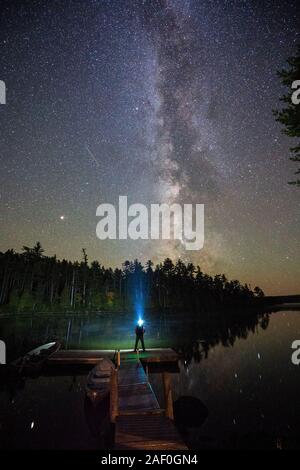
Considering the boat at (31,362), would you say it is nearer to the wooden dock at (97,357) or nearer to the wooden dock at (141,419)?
the wooden dock at (97,357)

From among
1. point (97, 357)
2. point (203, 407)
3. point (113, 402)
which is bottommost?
point (203, 407)

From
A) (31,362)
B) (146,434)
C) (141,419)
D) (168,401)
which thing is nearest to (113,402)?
(141,419)

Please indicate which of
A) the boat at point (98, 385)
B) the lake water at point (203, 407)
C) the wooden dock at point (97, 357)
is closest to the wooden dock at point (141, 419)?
the boat at point (98, 385)

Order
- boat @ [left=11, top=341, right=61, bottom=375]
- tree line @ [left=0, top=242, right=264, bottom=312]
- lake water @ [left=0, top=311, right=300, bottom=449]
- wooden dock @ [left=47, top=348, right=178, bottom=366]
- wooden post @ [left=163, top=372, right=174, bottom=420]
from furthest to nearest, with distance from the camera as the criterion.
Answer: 1. tree line @ [left=0, top=242, right=264, bottom=312]
2. wooden dock @ [left=47, top=348, right=178, bottom=366]
3. boat @ [left=11, top=341, right=61, bottom=375]
4. lake water @ [left=0, top=311, right=300, bottom=449]
5. wooden post @ [left=163, top=372, right=174, bottom=420]

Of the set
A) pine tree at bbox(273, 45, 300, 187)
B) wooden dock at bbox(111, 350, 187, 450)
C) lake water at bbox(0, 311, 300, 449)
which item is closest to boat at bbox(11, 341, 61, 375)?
lake water at bbox(0, 311, 300, 449)

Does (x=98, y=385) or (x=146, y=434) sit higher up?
(x=146, y=434)

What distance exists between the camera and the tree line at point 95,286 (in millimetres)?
82688

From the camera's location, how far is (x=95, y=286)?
3885 inches

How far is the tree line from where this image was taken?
3255 inches

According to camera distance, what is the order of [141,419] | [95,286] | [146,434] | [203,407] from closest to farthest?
[146,434], [141,419], [203,407], [95,286]

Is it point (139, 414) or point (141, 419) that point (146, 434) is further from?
point (139, 414)

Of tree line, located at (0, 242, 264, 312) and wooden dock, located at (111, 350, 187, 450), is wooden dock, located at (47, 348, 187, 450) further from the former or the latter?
tree line, located at (0, 242, 264, 312)

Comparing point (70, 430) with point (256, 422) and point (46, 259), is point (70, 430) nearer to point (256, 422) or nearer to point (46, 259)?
point (256, 422)
